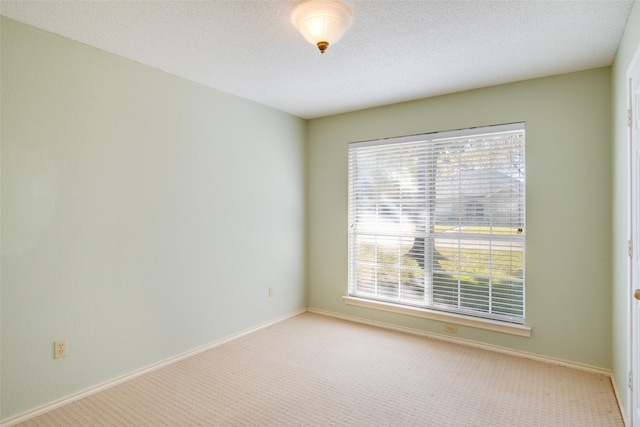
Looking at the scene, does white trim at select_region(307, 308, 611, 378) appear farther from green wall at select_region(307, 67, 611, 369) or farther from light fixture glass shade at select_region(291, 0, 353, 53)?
light fixture glass shade at select_region(291, 0, 353, 53)

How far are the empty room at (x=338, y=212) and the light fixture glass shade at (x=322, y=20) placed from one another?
0.01 m

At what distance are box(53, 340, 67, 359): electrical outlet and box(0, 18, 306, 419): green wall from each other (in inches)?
1.1

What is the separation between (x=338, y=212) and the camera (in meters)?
4.27

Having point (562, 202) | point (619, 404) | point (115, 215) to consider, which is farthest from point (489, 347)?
point (115, 215)

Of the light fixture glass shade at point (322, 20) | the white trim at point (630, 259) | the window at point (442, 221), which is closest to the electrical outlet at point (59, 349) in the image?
the light fixture glass shade at point (322, 20)

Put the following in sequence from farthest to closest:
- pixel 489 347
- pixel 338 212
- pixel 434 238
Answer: pixel 338 212 → pixel 434 238 → pixel 489 347

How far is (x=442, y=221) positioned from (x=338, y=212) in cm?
124

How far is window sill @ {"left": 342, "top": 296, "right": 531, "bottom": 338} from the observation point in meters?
3.12

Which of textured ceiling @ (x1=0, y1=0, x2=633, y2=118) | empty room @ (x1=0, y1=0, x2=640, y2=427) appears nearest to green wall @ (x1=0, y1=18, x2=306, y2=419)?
empty room @ (x1=0, y1=0, x2=640, y2=427)

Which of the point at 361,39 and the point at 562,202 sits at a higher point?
the point at 361,39

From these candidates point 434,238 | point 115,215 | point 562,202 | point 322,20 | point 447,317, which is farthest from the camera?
point 434,238

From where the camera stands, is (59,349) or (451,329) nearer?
(59,349)

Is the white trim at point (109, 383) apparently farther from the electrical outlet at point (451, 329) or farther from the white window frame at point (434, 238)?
the electrical outlet at point (451, 329)

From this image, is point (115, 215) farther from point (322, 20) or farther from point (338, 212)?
point (338, 212)
